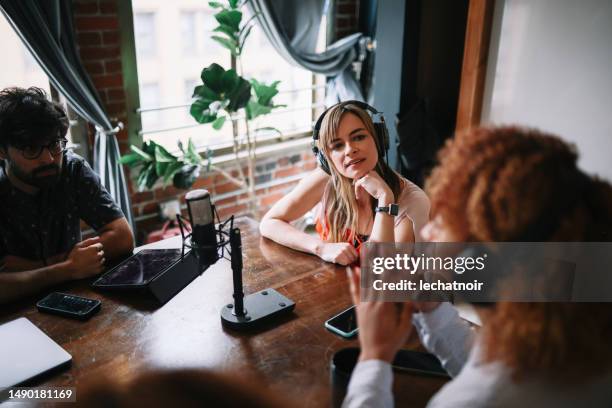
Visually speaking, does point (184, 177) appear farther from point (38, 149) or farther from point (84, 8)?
point (38, 149)

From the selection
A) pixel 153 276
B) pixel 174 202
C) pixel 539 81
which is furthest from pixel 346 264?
pixel 174 202

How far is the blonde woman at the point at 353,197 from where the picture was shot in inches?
70.7

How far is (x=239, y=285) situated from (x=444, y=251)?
0.59 meters

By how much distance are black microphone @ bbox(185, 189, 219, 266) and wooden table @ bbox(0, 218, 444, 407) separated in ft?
0.68

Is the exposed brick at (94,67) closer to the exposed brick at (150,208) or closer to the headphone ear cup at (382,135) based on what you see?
the exposed brick at (150,208)

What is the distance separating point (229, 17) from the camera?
2900 millimetres

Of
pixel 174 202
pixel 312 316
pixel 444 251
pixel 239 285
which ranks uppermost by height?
pixel 444 251

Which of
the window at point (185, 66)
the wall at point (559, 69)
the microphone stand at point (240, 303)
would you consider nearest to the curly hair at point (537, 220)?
the microphone stand at point (240, 303)

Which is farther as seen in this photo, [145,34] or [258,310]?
[145,34]

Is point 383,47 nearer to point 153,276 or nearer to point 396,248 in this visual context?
point 396,248

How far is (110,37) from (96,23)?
98 mm

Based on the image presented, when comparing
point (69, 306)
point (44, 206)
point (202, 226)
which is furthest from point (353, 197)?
point (44, 206)

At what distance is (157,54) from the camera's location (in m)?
3.10

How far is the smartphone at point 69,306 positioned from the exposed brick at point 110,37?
5.82 feet
